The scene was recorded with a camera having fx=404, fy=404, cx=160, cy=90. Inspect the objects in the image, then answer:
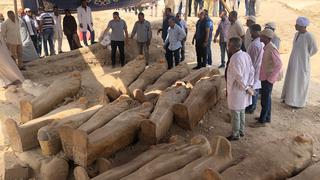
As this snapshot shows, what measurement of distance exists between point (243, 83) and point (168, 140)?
4.27 feet

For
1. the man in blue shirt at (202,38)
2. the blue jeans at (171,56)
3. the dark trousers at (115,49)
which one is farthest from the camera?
the dark trousers at (115,49)

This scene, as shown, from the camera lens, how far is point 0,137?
640 cm

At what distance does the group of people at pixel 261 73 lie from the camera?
547 centimetres

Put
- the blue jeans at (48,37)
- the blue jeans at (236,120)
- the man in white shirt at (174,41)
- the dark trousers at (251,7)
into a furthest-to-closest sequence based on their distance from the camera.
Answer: the dark trousers at (251,7) < the blue jeans at (48,37) < the man in white shirt at (174,41) < the blue jeans at (236,120)

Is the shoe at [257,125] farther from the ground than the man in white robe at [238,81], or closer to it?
closer to it

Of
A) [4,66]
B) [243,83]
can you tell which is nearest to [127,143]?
[243,83]

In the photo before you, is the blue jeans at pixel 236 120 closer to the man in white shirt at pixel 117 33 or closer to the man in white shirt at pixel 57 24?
the man in white shirt at pixel 117 33

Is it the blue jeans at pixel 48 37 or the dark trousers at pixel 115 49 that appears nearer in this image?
the dark trousers at pixel 115 49

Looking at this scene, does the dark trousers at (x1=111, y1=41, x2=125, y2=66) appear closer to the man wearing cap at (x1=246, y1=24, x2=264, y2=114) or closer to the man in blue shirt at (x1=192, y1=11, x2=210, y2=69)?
the man in blue shirt at (x1=192, y1=11, x2=210, y2=69)

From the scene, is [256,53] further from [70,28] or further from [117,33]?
[70,28]

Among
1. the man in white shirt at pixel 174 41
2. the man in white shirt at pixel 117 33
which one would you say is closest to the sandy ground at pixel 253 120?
the man in white shirt at pixel 117 33

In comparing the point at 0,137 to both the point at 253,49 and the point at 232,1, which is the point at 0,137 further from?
the point at 232,1

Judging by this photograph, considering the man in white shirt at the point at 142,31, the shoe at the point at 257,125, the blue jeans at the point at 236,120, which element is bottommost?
the shoe at the point at 257,125

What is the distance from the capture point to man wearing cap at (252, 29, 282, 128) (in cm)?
616
